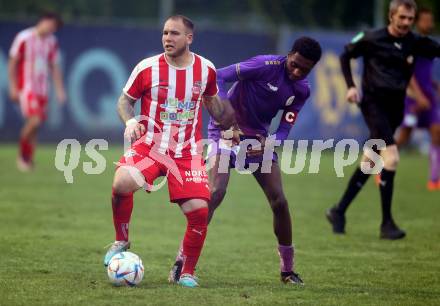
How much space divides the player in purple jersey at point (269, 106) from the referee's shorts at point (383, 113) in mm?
2467

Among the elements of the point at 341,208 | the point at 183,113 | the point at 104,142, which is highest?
the point at 183,113

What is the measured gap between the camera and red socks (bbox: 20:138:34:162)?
15805 millimetres

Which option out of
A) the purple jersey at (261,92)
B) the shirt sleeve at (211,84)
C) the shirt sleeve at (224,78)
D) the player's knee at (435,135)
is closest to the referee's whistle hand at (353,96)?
the purple jersey at (261,92)

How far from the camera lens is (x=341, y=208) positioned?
1059 centimetres

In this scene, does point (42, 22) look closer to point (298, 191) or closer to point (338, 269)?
point (298, 191)

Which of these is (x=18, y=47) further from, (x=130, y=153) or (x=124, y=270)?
(x=124, y=270)

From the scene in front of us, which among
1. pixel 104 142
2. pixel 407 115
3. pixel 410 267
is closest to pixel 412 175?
pixel 407 115

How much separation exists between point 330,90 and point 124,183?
1494 centimetres

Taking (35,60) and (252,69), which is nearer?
→ (252,69)

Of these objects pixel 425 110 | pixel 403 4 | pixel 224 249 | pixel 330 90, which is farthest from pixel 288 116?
pixel 330 90

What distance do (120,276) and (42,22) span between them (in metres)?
Answer: 9.92

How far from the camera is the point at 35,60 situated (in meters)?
16.7

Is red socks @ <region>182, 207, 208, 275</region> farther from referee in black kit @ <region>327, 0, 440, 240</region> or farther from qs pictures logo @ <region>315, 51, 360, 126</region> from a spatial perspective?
qs pictures logo @ <region>315, 51, 360, 126</region>

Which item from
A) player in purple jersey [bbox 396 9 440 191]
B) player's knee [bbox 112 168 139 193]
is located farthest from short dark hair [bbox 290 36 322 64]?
player in purple jersey [bbox 396 9 440 191]
